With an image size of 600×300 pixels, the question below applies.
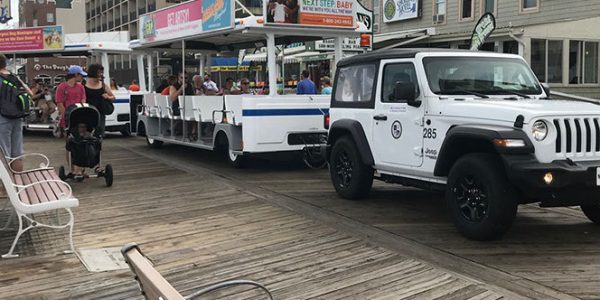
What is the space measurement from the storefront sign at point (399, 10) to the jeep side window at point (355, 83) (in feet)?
57.8

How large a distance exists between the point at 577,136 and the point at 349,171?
10.0 feet

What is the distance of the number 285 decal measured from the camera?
6.27 meters

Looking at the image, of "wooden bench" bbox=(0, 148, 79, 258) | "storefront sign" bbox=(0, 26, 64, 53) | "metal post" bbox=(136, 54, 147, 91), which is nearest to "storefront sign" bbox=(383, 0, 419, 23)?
"metal post" bbox=(136, 54, 147, 91)

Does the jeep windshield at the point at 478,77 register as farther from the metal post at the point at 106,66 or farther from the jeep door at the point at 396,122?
the metal post at the point at 106,66

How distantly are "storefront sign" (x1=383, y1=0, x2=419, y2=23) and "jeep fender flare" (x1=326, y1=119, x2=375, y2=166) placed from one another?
18.0 metres

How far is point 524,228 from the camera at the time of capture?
6316 mm

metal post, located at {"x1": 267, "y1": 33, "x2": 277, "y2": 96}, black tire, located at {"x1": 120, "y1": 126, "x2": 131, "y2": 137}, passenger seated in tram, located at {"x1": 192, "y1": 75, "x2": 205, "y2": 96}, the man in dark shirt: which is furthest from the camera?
black tire, located at {"x1": 120, "y1": 126, "x2": 131, "y2": 137}

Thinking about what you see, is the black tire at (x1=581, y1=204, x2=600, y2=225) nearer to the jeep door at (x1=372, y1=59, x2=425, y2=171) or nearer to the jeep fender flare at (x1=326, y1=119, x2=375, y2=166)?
the jeep door at (x1=372, y1=59, x2=425, y2=171)

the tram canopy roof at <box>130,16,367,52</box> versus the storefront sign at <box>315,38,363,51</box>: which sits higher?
the tram canopy roof at <box>130,16,367,52</box>

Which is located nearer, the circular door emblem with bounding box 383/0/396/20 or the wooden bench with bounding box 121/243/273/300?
the wooden bench with bounding box 121/243/273/300

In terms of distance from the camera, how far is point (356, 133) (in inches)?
295

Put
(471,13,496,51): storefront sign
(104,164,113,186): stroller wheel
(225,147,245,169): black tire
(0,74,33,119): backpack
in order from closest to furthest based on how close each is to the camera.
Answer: (0,74,33,119): backpack
(104,164,113,186): stroller wheel
(225,147,245,169): black tire
(471,13,496,51): storefront sign

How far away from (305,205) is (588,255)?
335 cm

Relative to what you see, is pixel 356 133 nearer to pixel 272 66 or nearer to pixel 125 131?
pixel 272 66
